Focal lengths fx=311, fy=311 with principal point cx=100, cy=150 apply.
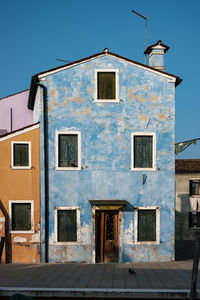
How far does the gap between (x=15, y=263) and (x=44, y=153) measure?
14.7ft

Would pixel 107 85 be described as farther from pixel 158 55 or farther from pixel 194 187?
pixel 194 187

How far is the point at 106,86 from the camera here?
495 inches

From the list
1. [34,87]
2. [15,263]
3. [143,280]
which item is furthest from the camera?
[34,87]

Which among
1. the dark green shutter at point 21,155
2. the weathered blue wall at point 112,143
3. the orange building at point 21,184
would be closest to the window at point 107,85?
the weathered blue wall at point 112,143

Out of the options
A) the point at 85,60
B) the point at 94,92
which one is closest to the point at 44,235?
the point at 94,92

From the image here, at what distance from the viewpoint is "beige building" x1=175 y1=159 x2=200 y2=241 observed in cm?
2150

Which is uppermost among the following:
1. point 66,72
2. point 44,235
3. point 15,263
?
point 66,72

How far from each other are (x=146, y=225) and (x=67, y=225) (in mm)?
3168

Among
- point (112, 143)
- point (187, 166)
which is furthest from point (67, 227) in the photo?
point (187, 166)

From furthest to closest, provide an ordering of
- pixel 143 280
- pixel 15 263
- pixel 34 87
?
1. pixel 34 87
2. pixel 15 263
3. pixel 143 280

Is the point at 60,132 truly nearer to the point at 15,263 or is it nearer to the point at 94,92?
the point at 94,92

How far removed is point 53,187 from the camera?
12.5 m

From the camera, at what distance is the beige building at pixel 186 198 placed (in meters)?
21.5

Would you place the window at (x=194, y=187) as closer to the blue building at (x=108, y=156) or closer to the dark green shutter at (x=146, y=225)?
the blue building at (x=108, y=156)
